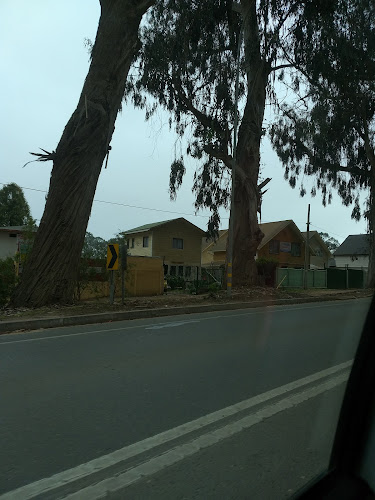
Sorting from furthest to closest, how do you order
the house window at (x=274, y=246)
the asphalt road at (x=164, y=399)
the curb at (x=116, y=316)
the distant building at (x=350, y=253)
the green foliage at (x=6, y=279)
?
the distant building at (x=350, y=253) < the house window at (x=274, y=246) < the green foliage at (x=6, y=279) < the curb at (x=116, y=316) < the asphalt road at (x=164, y=399)

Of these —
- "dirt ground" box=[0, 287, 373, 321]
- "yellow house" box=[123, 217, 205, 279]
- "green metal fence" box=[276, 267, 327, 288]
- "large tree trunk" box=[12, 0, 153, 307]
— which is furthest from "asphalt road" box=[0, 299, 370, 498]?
"yellow house" box=[123, 217, 205, 279]

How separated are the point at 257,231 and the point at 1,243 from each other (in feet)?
77.3

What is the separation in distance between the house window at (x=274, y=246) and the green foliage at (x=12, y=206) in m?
25.0

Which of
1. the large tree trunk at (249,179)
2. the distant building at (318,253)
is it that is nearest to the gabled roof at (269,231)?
the distant building at (318,253)

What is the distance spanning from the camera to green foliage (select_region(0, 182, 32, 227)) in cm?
4894

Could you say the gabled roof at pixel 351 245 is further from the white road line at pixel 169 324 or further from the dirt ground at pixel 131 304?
the white road line at pixel 169 324

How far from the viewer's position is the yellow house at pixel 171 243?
139ft

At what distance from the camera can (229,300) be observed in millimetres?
17172

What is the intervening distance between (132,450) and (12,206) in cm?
4995

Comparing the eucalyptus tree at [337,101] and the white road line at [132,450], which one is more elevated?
the eucalyptus tree at [337,101]

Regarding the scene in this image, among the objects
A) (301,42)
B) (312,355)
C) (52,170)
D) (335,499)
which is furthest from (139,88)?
(335,499)

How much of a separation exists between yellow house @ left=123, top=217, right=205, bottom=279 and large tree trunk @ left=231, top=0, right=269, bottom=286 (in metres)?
20.1

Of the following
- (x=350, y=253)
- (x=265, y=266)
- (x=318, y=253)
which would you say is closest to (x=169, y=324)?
(x=265, y=266)

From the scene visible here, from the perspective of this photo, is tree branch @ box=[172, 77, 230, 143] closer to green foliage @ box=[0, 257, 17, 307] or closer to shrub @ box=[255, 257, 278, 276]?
shrub @ box=[255, 257, 278, 276]
